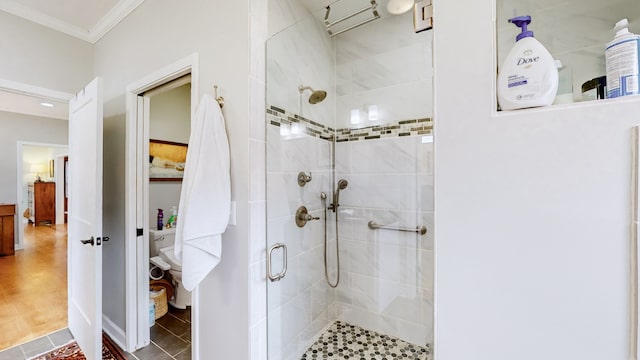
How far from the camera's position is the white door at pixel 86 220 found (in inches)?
67.0

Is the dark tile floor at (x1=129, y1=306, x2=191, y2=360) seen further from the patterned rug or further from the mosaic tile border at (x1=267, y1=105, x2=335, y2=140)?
the mosaic tile border at (x1=267, y1=105, x2=335, y2=140)

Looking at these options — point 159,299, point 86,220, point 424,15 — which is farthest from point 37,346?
point 424,15

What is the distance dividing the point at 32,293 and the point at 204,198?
3.45 metres

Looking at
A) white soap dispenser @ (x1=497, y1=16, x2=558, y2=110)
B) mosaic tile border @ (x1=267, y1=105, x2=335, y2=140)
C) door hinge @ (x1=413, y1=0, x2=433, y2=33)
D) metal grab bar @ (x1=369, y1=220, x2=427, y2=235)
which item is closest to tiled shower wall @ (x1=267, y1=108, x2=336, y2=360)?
mosaic tile border @ (x1=267, y1=105, x2=335, y2=140)

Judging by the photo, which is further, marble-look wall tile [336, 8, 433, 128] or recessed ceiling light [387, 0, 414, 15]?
marble-look wall tile [336, 8, 433, 128]

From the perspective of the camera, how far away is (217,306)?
4.56 ft

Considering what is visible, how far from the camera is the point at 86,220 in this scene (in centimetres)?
187

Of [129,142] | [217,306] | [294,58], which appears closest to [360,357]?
[217,306]

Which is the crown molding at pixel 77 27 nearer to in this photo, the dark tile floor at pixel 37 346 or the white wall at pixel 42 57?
the white wall at pixel 42 57

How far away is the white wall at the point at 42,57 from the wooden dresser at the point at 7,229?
14.0ft

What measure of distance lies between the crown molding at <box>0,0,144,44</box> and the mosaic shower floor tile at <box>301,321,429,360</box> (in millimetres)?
2801

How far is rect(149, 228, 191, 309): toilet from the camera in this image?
2.40 meters

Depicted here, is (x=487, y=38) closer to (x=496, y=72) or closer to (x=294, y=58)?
(x=496, y=72)

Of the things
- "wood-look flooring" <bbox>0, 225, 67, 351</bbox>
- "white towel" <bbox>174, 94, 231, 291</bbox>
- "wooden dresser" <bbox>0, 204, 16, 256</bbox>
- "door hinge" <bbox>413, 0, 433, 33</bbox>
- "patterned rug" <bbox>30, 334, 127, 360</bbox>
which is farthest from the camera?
"wooden dresser" <bbox>0, 204, 16, 256</bbox>
